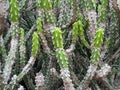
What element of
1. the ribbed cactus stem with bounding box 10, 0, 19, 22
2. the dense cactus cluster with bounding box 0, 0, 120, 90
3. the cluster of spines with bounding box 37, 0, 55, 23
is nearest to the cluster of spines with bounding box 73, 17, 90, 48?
the dense cactus cluster with bounding box 0, 0, 120, 90

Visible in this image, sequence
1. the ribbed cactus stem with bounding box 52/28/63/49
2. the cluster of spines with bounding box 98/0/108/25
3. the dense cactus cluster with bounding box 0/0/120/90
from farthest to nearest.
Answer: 1. the cluster of spines with bounding box 98/0/108/25
2. the dense cactus cluster with bounding box 0/0/120/90
3. the ribbed cactus stem with bounding box 52/28/63/49

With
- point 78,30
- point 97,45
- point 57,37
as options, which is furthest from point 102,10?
point 57,37

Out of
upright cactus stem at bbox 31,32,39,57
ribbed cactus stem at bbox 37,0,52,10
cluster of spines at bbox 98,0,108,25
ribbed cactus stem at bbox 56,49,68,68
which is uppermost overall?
ribbed cactus stem at bbox 37,0,52,10

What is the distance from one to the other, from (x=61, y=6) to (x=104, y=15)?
27cm

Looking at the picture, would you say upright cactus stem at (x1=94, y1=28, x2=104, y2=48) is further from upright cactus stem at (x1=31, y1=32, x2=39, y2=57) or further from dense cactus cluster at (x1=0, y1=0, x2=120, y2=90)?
upright cactus stem at (x1=31, y1=32, x2=39, y2=57)

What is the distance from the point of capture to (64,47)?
1743mm

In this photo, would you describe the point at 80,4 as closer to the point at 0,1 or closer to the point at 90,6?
the point at 90,6

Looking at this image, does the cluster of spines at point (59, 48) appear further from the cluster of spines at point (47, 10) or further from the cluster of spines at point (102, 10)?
the cluster of spines at point (102, 10)

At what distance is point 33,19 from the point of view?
2035 millimetres

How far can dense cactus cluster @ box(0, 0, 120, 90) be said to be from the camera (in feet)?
4.93

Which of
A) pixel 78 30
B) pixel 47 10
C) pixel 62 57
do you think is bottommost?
pixel 62 57

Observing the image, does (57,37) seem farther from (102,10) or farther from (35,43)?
(102,10)

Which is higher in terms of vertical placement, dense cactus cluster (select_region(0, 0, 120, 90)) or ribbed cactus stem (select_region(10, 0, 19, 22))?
ribbed cactus stem (select_region(10, 0, 19, 22))

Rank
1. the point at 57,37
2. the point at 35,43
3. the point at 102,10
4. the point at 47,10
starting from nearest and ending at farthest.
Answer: the point at 57,37, the point at 35,43, the point at 47,10, the point at 102,10
